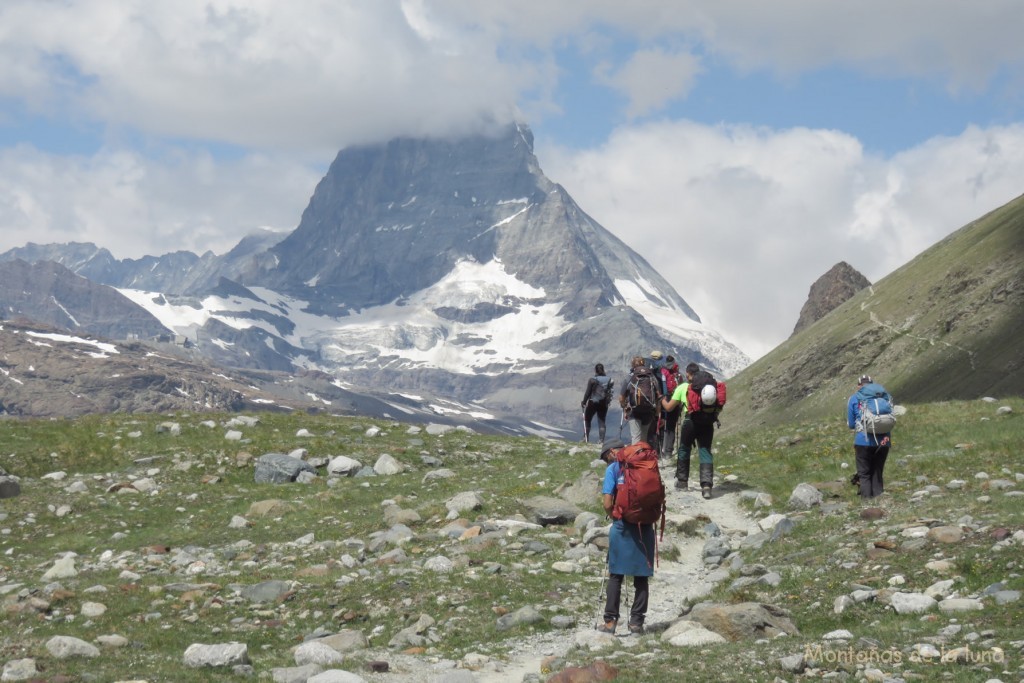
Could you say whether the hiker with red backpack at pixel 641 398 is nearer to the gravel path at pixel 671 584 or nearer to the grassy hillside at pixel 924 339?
the gravel path at pixel 671 584

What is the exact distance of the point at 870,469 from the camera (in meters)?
23.3

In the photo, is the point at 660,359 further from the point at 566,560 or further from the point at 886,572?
the point at 886,572

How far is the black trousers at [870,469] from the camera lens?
913 inches

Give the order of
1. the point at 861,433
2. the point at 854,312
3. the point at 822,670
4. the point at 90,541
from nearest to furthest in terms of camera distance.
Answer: the point at 822,670 < the point at 861,433 < the point at 90,541 < the point at 854,312

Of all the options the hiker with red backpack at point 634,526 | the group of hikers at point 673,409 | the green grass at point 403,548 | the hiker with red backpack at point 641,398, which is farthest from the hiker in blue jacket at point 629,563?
the hiker with red backpack at point 641,398

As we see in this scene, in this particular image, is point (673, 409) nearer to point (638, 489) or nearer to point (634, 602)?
point (638, 489)

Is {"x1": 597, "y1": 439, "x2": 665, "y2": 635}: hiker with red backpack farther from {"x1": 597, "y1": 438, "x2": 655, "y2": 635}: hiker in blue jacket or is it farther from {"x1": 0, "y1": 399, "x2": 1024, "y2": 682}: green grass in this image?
{"x1": 0, "y1": 399, "x2": 1024, "y2": 682}: green grass

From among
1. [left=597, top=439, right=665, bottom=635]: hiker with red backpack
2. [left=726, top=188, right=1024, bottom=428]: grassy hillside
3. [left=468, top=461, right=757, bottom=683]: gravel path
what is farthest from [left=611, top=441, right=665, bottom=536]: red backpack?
[left=726, top=188, right=1024, bottom=428]: grassy hillside

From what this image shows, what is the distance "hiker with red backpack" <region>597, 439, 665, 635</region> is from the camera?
16.6 meters

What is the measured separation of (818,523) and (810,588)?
4.89 m


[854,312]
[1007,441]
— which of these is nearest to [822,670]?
[1007,441]

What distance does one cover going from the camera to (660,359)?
1313 inches

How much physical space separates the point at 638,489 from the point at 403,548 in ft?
24.8

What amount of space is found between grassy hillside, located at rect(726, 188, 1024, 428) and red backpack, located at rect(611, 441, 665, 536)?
99.0 m
